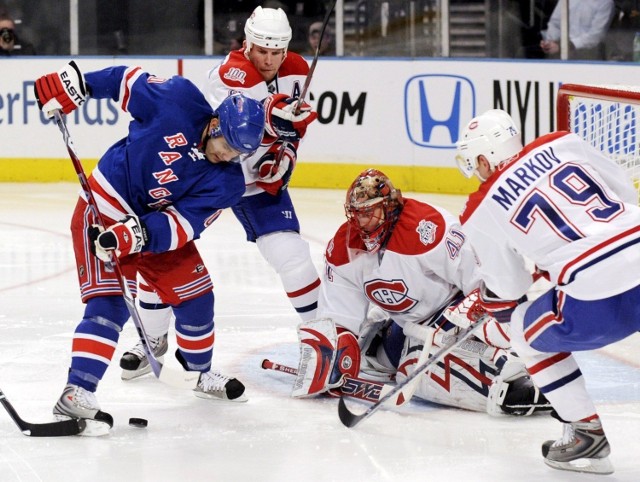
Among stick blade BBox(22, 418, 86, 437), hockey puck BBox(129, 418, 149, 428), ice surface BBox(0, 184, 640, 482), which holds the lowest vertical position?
ice surface BBox(0, 184, 640, 482)

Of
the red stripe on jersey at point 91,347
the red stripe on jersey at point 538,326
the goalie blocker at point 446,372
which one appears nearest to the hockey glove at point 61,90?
the red stripe on jersey at point 91,347

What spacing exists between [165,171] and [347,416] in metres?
0.78

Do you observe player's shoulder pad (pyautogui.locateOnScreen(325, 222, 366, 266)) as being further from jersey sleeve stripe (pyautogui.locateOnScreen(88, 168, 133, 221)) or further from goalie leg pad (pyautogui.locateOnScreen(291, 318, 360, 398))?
jersey sleeve stripe (pyautogui.locateOnScreen(88, 168, 133, 221))

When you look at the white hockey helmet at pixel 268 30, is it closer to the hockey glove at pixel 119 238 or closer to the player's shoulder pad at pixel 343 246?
the player's shoulder pad at pixel 343 246

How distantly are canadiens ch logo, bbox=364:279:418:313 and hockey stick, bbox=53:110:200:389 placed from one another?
0.53m

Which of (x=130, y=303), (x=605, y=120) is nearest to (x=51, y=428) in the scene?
(x=130, y=303)

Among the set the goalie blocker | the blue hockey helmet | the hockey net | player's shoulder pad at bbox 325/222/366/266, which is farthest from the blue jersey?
the hockey net

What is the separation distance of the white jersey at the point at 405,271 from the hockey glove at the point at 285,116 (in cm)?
41

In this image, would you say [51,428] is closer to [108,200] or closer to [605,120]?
[108,200]

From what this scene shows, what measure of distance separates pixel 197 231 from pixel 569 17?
14.3 ft

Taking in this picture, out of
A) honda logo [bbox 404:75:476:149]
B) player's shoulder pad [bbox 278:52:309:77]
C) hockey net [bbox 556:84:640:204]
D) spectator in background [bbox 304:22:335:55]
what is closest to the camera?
player's shoulder pad [bbox 278:52:309:77]

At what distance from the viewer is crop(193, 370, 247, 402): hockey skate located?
3588 millimetres

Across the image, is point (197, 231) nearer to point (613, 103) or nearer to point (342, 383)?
point (342, 383)

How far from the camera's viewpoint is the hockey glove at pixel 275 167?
3918 millimetres
